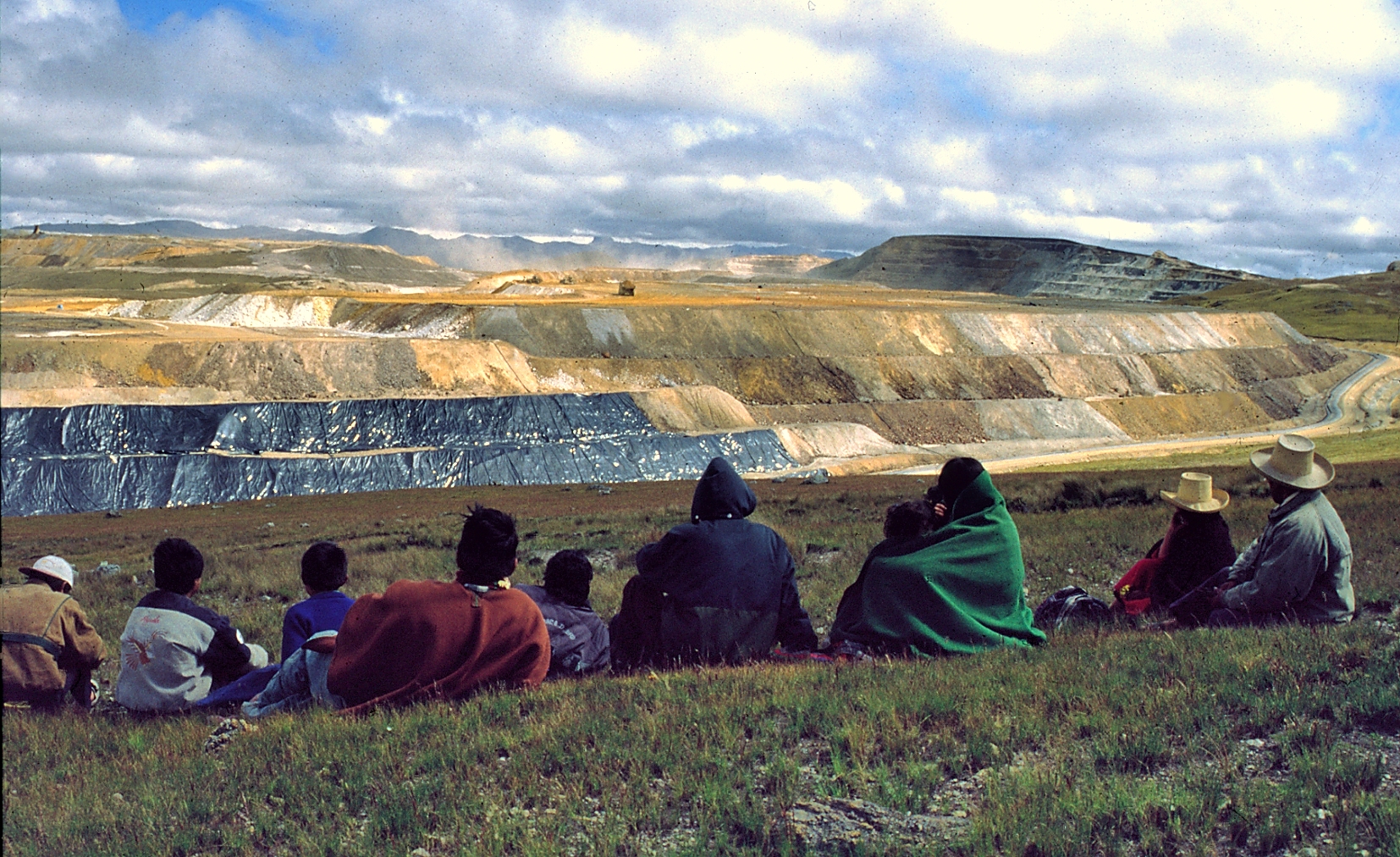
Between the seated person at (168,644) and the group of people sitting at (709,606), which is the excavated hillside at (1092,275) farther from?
the seated person at (168,644)

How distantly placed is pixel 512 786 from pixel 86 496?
41142 mm

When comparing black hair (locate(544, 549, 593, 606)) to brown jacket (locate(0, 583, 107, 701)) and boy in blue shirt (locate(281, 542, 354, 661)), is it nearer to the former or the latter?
boy in blue shirt (locate(281, 542, 354, 661))

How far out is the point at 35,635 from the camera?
755cm

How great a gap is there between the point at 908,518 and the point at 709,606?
1.56 metres

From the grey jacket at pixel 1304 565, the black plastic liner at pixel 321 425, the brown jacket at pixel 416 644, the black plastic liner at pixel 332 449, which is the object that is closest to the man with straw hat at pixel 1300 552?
the grey jacket at pixel 1304 565

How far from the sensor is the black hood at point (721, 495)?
25.5 feet

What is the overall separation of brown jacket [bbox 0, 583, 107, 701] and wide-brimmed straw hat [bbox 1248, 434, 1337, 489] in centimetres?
853

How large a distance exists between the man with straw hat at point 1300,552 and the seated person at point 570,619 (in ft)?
15.8

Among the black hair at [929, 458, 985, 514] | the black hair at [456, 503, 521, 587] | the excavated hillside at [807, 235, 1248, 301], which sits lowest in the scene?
the black hair at [456, 503, 521, 587]

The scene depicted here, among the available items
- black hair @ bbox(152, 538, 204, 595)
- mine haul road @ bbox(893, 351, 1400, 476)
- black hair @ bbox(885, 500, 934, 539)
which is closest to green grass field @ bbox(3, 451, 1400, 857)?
black hair @ bbox(152, 538, 204, 595)

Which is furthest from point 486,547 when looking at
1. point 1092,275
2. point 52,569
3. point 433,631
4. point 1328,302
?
point 1092,275

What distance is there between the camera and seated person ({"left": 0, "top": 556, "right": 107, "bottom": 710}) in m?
7.55

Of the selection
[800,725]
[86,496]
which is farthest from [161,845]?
[86,496]

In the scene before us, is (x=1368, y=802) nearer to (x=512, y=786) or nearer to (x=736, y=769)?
(x=736, y=769)
